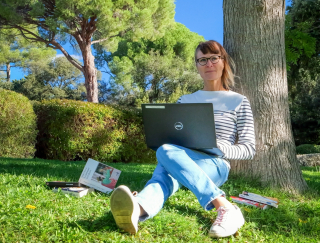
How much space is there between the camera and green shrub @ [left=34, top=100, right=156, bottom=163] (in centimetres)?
707

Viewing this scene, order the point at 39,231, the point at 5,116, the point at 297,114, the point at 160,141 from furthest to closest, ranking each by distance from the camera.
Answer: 1. the point at 297,114
2. the point at 5,116
3. the point at 160,141
4. the point at 39,231

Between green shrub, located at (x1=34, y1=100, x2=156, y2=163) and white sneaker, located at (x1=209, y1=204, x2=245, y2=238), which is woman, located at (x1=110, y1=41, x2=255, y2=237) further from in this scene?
green shrub, located at (x1=34, y1=100, x2=156, y2=163)

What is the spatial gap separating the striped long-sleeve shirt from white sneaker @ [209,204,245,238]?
0.50 m

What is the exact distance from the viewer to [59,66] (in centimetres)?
2819

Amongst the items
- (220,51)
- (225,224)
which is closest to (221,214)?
(225,224)

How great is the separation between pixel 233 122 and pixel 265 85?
0.99 m

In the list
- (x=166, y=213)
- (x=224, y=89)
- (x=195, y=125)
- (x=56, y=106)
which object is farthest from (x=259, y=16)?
(x=56, y=106)

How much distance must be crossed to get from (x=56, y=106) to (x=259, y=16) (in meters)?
4.99

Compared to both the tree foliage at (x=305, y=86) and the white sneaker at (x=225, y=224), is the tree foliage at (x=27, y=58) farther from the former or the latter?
the white sneaker at (x=225, y=224)

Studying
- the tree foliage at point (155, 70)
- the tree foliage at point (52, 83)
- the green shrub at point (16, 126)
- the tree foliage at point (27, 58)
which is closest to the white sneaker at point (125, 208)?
the green shrub at point (16, 126)

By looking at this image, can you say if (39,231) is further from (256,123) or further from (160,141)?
(256,123)

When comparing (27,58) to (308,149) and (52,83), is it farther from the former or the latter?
(308,149)

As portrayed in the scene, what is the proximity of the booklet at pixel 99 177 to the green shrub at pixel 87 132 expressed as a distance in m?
4.04

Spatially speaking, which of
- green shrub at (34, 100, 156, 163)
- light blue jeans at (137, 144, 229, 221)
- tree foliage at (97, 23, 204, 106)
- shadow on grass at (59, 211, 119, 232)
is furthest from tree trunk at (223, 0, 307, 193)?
tree foliage at (97, 23, 204, 106)
